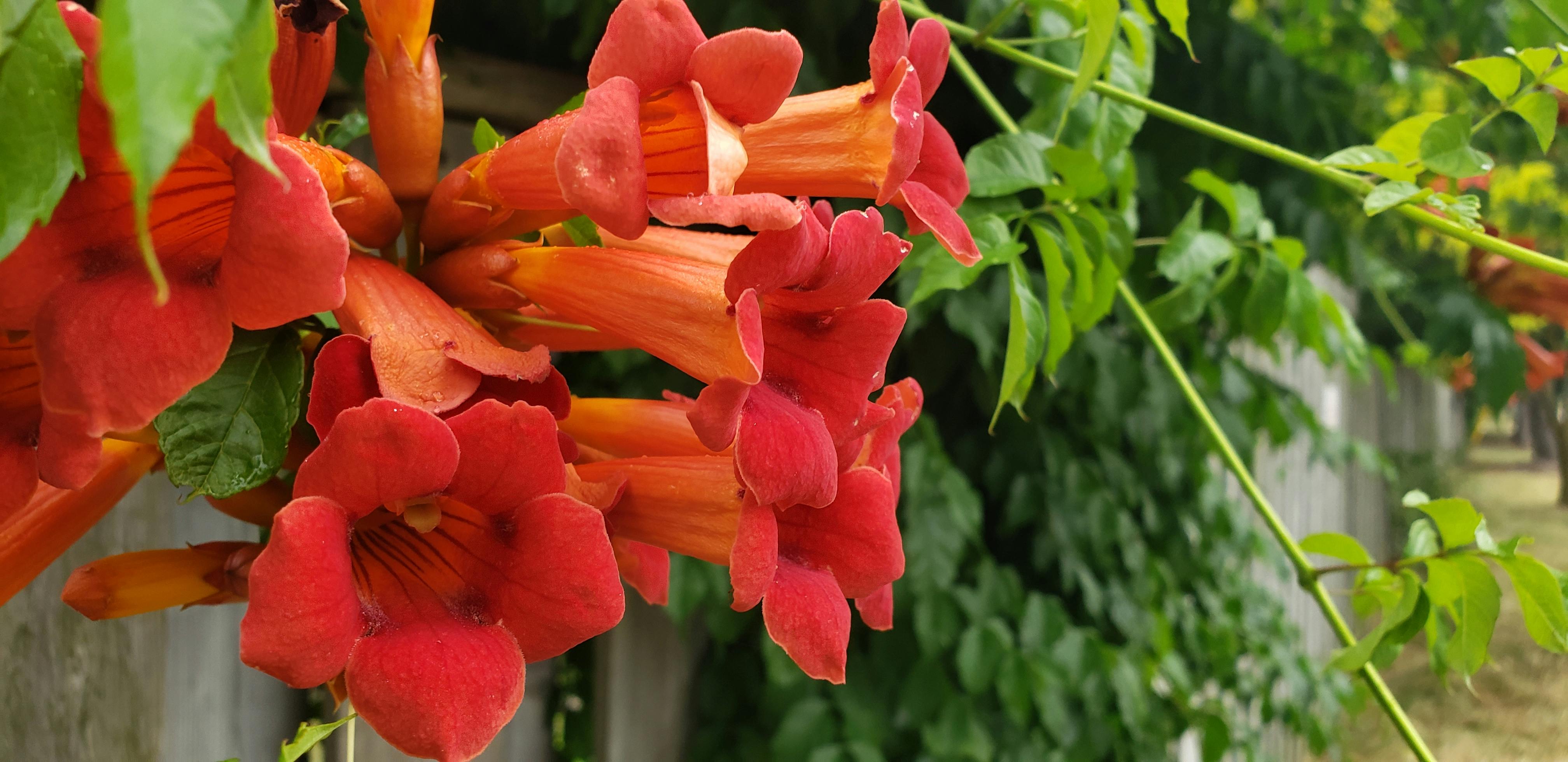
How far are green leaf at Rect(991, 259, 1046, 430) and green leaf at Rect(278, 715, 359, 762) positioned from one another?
1.16 ft

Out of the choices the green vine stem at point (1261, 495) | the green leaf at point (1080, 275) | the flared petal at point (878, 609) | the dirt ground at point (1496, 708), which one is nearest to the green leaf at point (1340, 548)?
the green vine stem at point (1261, 495)

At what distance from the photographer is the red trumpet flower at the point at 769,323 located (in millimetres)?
260

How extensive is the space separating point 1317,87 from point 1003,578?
89 cm

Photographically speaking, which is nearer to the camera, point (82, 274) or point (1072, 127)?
point (82, 274)

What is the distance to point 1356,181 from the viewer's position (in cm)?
59

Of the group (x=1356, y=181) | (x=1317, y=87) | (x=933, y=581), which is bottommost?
(x=933, y=581)

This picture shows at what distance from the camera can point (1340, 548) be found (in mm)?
687

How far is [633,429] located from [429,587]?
11 cm

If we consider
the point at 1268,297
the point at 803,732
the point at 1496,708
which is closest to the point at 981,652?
the point at 803,732

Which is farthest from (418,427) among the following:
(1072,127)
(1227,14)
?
(1227,14)

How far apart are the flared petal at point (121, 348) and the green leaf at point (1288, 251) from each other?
1.01 meters

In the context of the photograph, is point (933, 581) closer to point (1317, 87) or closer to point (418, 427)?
point (1317, 87)

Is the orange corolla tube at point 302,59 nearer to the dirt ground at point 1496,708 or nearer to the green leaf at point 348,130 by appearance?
the green leaf at point 348,130

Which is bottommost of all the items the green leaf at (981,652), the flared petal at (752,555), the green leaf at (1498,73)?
the green leaf at (981,652)
